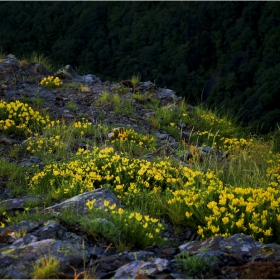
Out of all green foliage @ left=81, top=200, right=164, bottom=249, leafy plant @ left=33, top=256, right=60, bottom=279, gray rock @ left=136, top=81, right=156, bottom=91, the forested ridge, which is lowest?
the forested ridge

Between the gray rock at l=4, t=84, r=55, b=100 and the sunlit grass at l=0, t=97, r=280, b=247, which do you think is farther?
the gray rock at l=4, t=84, r=55, b=100

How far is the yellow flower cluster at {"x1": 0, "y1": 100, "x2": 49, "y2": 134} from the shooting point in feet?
27.0

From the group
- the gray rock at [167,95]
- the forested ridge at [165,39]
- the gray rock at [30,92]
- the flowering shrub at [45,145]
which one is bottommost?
the forested ridge at [165,39]

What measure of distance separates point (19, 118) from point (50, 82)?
243 cm

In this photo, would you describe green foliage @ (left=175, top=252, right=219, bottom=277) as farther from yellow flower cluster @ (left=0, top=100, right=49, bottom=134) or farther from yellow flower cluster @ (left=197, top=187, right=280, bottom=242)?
yellow flower cluster @ (left=0, top=100, right=49, bottom=134)

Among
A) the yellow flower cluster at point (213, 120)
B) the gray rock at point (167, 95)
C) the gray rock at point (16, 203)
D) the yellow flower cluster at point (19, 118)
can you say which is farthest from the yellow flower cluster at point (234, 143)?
the gray rock at point (16, 203)

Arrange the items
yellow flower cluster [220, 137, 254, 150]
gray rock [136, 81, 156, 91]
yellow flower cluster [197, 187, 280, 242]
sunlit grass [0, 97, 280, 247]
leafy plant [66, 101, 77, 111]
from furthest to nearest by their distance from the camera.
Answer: gray rock [136, 81, 156, 91], leafy plant [66, 101, 77, 111], yellow flower cluster [220, 137, 254, 150], sunlit grass [0, 97, 280, 247], yellow flower cluster [197, 187, 280, 242]

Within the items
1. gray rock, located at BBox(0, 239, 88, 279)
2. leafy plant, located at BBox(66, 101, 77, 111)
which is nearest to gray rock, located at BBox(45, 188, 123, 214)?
gray rock, located at BBox(0, 239, 88, 279)

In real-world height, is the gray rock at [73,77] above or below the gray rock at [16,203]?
below

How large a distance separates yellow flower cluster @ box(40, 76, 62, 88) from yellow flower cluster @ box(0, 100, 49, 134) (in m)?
2.01

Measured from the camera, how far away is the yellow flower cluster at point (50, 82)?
422 inches

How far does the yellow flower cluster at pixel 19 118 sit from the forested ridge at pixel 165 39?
206 feet

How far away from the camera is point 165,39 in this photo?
315ft

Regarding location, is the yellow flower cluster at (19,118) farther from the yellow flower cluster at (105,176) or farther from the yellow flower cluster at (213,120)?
the yellow flower cluster at (213,120)
